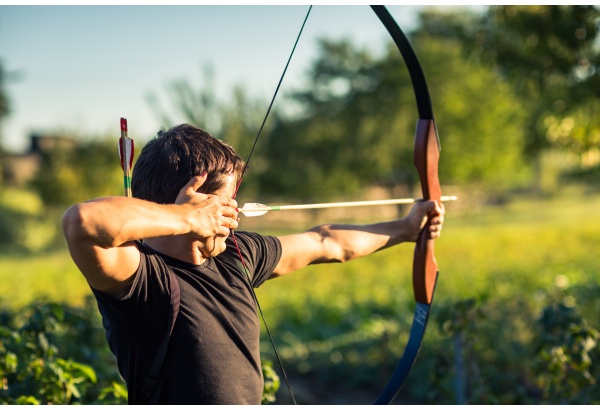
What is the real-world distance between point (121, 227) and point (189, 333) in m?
0.35

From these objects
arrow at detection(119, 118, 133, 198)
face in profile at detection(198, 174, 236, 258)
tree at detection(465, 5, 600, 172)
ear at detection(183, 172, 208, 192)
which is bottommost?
face in profile at detection(198, 174, 236, 258)

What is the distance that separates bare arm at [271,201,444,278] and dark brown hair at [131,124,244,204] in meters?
0.41

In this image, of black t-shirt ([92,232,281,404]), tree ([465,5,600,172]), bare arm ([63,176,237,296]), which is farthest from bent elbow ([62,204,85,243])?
A: tree ([465,5,600,172])

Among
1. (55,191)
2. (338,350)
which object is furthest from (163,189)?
(55,191)

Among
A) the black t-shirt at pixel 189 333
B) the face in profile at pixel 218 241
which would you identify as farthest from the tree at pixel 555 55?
the black t-shirt at pixel 189 333

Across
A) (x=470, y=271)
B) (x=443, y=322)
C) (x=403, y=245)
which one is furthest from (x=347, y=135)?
(x=443, y=322)

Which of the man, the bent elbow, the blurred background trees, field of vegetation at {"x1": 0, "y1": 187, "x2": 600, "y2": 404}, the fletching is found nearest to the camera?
the bent elbow

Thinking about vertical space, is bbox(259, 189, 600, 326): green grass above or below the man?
below

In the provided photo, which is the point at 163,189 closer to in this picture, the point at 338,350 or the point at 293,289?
the point at 338,350

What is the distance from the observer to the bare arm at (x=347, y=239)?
6.89 ft

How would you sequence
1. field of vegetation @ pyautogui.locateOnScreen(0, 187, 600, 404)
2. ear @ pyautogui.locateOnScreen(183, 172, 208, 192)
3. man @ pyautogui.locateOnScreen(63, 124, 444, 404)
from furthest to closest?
field of vegetation @ pyautogui.locateOnScreen(0, 187, 600, 404) → ear @ pyautogui.locateOnScreen(183, 172, 208, 192) → man @ pyautogui.locateOnScreen(63, 124, 444, 404)

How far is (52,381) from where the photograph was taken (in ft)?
8.12

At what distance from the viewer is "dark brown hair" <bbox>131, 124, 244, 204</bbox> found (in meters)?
1.69

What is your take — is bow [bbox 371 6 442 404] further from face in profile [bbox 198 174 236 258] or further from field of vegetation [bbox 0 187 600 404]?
face in profile [bbox 198 174 236 258]
